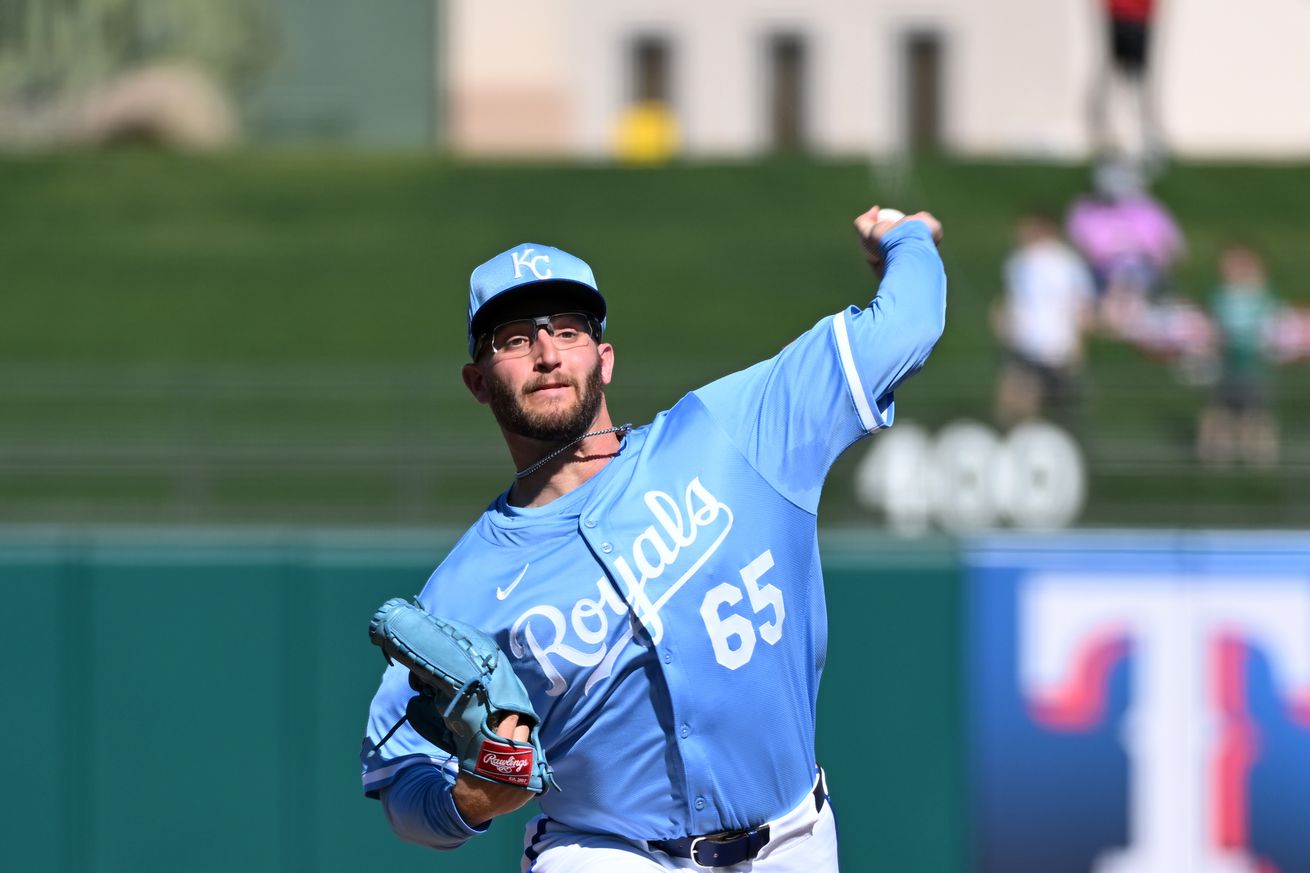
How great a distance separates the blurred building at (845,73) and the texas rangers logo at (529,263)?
24.6 metres

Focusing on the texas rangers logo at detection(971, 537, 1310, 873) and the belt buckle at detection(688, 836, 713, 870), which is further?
the texas rangers logo at detection(971, 537, 1310, 873)

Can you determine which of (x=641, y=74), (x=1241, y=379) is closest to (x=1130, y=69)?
(x=1241, y=379)

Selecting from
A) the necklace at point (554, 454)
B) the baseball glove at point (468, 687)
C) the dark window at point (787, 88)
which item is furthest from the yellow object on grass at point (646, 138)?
the baseball glove at point (468, 687)

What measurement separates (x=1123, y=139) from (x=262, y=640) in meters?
19.5

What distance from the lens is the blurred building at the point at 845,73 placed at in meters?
28.4

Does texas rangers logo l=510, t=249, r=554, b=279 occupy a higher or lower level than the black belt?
higher

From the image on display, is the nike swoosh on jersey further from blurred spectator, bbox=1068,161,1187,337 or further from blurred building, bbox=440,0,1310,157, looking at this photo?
blurred building, bbox=440,0,1310,157

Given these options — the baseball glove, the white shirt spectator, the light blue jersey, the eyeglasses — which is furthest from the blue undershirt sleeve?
the white shirt spectator

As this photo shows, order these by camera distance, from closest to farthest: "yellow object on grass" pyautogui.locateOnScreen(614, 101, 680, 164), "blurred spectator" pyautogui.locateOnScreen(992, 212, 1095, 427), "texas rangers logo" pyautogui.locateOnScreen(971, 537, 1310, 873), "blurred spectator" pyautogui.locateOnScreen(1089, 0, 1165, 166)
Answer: "texas rangers logo" pyautogui.locateOnScreen(971, 537, 1310, 873) < "blurred spectator" pyautogui.locateOnScreen(992, 212, 1095, 427) < "blurred spectator" pyautogui.locateOnScreen(1089, 0, 1165, 166) < "yellow object on grass" pyautogui.locateOnScreen(614, 101, 680, 164)

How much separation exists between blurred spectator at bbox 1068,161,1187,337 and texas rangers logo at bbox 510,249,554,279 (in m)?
12.2

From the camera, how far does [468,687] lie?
340cm

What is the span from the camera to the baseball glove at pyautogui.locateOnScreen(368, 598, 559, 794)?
3.39m

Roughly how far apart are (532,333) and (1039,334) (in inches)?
392

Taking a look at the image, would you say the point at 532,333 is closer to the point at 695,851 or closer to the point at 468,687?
the point at 468,687
